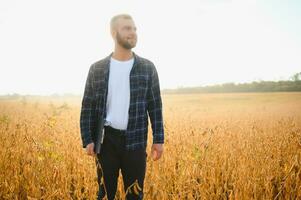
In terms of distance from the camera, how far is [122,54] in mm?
2631

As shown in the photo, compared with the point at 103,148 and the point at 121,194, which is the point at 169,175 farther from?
the point at 103,148

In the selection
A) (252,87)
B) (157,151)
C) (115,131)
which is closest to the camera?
(115,131)

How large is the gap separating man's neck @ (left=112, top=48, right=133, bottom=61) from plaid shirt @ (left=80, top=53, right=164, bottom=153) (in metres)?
0.07

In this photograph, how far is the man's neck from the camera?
2619 mm

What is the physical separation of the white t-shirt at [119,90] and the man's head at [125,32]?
18 centimetres

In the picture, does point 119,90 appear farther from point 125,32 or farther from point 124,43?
point 125,32

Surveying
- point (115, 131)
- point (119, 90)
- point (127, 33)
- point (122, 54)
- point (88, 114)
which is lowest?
point (115, 131)

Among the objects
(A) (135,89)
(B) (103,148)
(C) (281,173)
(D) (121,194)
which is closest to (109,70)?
(A) (135,89)

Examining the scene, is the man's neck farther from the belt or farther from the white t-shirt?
the belt

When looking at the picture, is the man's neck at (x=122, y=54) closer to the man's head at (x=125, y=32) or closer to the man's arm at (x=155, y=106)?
the man's head at (x=125, y=32)

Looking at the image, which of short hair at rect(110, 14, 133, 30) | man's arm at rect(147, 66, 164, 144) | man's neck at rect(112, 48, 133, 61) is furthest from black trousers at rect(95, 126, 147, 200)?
short hair at rect(110, 14, 133, 30)

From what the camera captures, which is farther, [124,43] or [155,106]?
[155,106]

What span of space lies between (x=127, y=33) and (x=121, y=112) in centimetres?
73

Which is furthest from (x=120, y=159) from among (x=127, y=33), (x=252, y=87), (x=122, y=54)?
(x=252, y=87)
